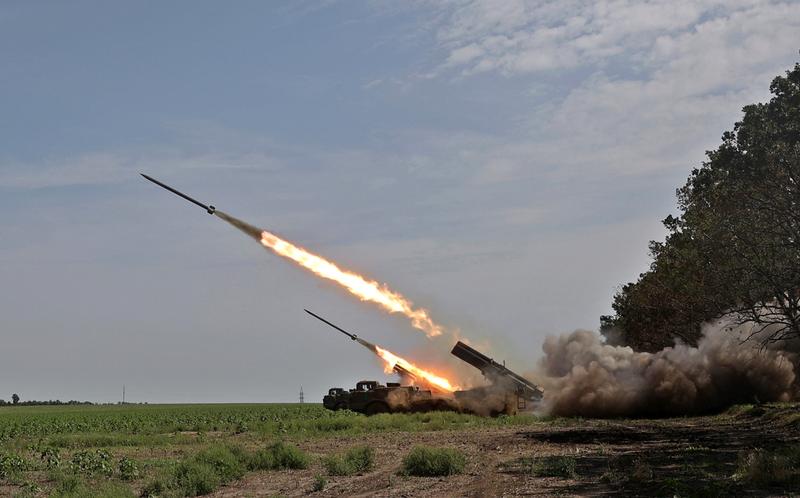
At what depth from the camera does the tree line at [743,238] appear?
102 feet

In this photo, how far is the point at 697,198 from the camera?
4984 centimetres

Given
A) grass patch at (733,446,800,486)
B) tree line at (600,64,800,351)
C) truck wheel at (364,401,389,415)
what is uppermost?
tree line at (600,64,800,351)

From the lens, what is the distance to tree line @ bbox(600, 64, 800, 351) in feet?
102

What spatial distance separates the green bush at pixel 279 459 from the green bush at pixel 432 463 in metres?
3.72

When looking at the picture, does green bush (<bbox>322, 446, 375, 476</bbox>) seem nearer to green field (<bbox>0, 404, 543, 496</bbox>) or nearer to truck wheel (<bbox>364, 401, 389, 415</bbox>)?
green field (<bbox>0, 404, 543, 496</bbox>)

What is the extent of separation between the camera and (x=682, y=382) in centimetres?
4647

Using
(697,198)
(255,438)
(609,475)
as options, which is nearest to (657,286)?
(697,198)

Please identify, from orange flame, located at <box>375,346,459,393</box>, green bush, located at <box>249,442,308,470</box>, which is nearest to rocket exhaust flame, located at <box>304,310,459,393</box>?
orange flame, located at <box>375,346,459,393</box>

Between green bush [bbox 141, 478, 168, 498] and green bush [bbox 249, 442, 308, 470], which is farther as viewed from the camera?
green bush [bbox 249, 442, 308, 470]

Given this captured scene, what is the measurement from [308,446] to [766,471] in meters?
18.1

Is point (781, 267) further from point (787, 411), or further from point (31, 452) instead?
point (31, 452)

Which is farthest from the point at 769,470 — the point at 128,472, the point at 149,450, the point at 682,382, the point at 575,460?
the point at 682,382

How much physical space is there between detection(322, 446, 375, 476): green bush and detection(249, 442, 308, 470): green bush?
0.77m

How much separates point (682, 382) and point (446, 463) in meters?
26.3
